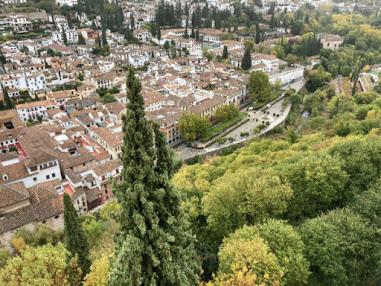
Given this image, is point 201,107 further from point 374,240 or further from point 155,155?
point 155,155

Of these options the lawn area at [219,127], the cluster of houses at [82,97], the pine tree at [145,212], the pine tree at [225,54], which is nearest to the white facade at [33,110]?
the cluster of houses at [82,97]

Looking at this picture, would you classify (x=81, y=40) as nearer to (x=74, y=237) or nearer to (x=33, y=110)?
(x=33, y=110)

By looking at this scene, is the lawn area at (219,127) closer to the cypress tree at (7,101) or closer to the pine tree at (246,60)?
the pine tree at (246,60)

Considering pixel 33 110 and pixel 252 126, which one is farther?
pixel 252 126

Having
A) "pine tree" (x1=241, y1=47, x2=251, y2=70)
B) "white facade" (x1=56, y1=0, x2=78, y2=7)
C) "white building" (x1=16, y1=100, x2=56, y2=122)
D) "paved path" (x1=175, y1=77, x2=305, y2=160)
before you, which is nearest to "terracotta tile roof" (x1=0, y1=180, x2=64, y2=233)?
"paved path" (x1=175, y1=77, x2=305, y2=160)

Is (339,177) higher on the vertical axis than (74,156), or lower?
higher

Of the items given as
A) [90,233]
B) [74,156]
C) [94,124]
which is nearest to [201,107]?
A: [94,124]

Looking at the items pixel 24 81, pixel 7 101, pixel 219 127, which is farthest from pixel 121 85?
pixel 219 127
